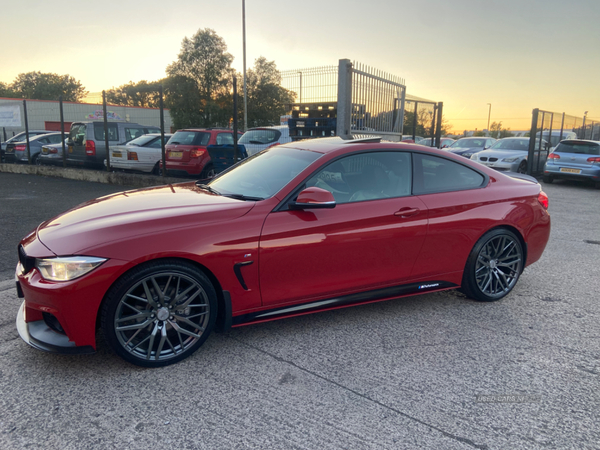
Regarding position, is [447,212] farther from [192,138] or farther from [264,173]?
[192,138]

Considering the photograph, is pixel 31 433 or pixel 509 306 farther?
pixel 509 306

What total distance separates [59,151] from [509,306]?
15764 mm

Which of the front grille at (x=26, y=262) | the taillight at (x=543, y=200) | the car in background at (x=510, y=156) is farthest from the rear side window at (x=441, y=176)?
the car in background at (x=510, y=156)

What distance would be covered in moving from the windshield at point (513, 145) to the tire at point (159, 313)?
16123 mm

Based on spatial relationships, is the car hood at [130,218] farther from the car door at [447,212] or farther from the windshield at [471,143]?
the windshield at [471,143]

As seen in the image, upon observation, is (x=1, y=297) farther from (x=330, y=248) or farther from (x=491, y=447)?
(x=491, y=447)

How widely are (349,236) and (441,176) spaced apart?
1203mm

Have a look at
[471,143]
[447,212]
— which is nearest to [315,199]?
[447,212]

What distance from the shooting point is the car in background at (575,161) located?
1442 centimetres

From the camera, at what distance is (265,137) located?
1191cm

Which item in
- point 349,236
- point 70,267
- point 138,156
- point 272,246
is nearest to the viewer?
point 70,267

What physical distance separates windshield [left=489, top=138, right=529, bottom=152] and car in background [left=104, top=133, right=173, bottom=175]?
38.8 ft

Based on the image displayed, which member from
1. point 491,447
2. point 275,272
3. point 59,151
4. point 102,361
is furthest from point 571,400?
point 59,151

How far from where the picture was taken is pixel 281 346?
3.35 metres
